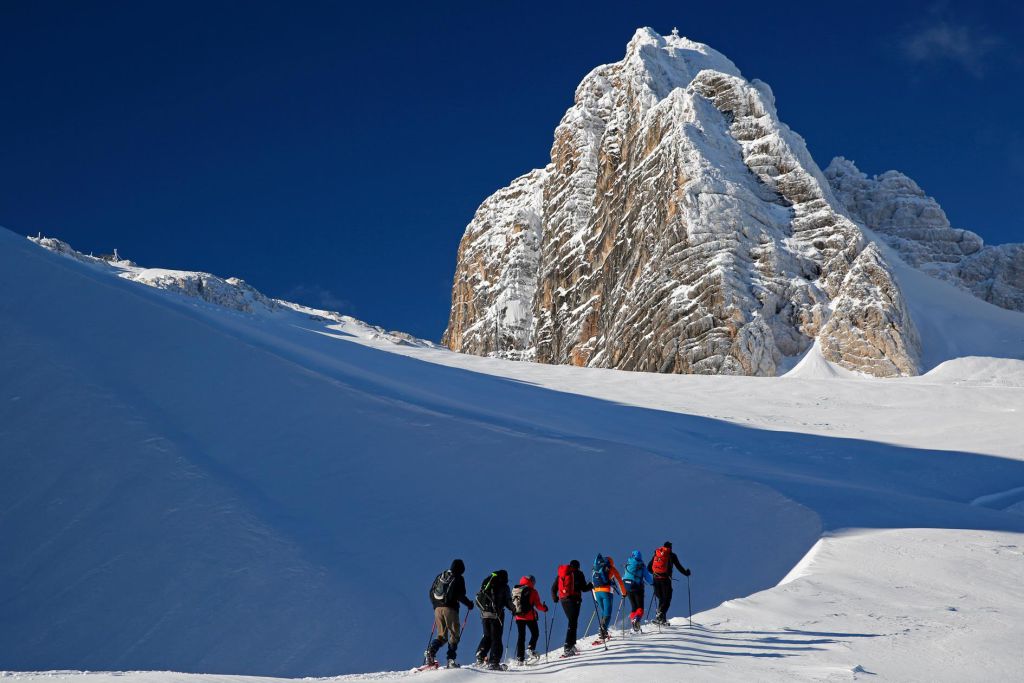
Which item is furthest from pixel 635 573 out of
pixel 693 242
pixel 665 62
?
pixel 665 62

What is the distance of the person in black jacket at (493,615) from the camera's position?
29.6ft

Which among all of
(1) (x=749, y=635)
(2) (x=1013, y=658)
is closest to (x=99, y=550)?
(1) (x=749, y=635)

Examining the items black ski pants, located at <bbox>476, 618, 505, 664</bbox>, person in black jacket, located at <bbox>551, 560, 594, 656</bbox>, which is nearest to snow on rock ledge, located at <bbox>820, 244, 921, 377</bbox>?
person in black jacket, located at <bbox>551, 560, 594, 656</bbox>

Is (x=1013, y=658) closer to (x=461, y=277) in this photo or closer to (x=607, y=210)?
(x=607, y=210)

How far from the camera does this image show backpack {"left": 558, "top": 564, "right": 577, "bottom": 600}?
9.74m

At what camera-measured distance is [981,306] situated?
190ft

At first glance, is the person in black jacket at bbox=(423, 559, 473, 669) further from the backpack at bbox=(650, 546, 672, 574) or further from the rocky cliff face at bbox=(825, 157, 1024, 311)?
the rocky cliff face at bbox=(825, 157, 1024, 311)

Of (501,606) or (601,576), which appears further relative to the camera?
(601,576)

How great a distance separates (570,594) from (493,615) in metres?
1.08

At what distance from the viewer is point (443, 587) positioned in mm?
9352

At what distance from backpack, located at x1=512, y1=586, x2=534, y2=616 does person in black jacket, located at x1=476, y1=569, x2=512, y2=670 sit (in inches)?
4.3

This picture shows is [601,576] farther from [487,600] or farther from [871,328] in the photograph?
[871,328]

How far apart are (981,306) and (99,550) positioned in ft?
196

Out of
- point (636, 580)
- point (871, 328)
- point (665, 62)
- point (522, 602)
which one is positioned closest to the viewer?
point (522, 602)
